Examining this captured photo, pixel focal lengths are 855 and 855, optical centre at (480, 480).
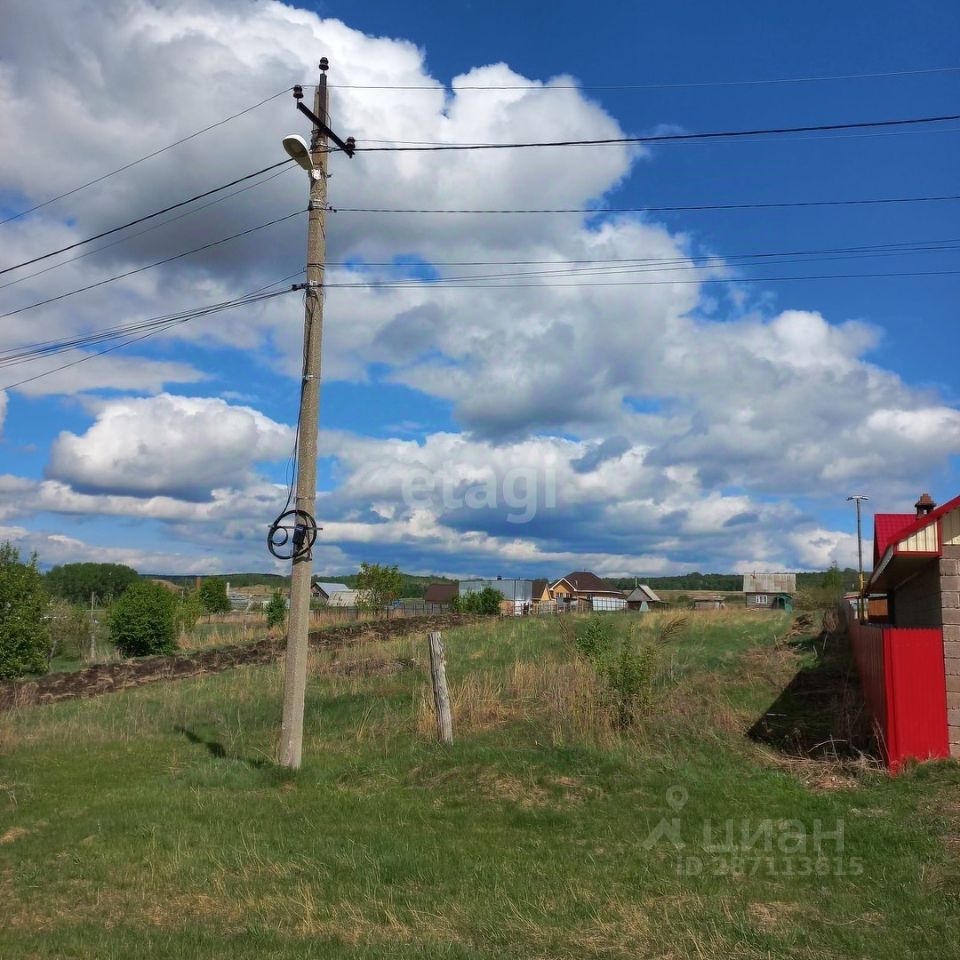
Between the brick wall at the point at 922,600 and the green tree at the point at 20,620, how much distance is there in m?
21.9

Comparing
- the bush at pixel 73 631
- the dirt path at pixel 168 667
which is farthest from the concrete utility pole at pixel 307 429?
the bush at pixel 73 631

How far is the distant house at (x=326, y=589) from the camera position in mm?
108875

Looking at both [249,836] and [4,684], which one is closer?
[249,836]

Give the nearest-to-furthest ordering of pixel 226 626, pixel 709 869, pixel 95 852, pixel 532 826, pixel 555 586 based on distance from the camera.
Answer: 1. pixel 709 869
2. pixel 95 852
3. pixel 532 826
4. pixel 226 626
5. pixel 555 586

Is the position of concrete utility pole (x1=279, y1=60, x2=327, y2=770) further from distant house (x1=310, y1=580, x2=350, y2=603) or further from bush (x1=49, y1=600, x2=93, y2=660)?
distant house (x1=310, y1=580, x2=350, y2=603)

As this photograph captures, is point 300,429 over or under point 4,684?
over

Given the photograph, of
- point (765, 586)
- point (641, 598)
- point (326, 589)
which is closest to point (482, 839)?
point (765, 586)

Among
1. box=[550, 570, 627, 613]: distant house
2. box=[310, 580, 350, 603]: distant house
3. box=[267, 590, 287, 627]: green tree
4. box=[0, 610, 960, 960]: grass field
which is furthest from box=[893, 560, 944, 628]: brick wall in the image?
box=[310, 580, 350, 603]: distant house

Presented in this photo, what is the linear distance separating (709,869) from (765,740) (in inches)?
207

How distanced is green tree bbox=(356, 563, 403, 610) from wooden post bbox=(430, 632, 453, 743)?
3313cm

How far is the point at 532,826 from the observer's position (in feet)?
26.7

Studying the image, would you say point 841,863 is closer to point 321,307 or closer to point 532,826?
point 532,826

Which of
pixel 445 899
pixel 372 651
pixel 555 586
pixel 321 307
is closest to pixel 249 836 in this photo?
pixel 445 899

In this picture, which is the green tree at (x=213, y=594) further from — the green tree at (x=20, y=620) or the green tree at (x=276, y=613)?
the green tree at (x=20, y=620)
